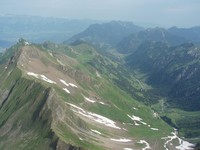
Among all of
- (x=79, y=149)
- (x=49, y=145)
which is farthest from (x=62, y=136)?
(x=79, y=149)

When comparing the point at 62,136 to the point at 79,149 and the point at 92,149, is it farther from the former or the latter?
the point at 79,149

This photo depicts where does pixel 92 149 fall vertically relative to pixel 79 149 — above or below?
above

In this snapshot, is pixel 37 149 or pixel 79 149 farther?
pixel 37 149

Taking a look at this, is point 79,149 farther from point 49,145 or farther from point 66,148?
point 49,145

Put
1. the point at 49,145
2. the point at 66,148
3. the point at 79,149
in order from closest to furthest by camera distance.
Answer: the point at 79,149, the point at 66,148, the point at 49,145

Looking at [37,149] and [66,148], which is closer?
[66,148]

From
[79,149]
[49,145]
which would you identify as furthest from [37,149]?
[79,149]

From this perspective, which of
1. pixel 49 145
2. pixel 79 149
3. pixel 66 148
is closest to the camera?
pixel 79 149
